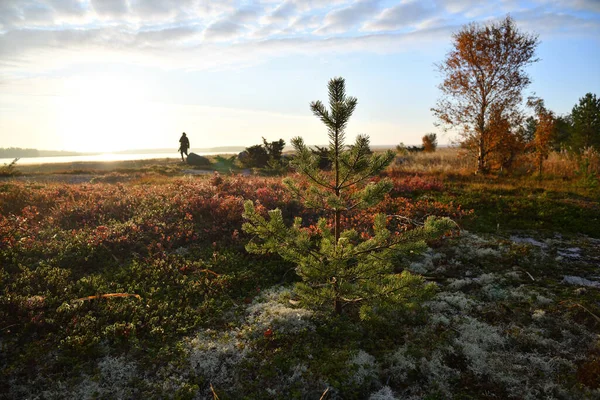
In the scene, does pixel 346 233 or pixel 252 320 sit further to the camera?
pixel 252 320

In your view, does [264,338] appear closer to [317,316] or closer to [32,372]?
[317,316]

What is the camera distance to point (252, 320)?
6254mm

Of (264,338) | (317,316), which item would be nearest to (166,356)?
(264,338)

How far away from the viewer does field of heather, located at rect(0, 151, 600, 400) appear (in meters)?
4.75

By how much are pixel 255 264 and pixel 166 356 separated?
3400mm

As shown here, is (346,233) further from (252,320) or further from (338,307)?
(252,320)

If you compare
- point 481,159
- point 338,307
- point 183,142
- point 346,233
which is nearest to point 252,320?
point 338,307

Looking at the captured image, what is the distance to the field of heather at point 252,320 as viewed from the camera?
15.6 feet

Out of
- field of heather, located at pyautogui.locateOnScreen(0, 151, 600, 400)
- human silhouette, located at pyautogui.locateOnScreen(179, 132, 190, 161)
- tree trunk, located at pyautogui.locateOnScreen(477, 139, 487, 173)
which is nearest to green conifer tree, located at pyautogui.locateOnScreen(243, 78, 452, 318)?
field of heather, located at pyautogui.locateOnScreen(0, 151, 600, 400)

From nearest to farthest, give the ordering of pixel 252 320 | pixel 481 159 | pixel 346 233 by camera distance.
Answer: pixel 346 233, pixel 252 320, pixel 481 159

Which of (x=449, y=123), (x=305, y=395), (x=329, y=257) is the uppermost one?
(x=449, y=123)

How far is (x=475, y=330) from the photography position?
18.7ft

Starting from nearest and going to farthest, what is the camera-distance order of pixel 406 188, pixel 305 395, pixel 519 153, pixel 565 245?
pixel 305 395 → pixel 565 245 → pixel 406 188 → pixel 519 153

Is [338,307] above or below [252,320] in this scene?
above
